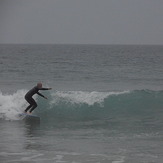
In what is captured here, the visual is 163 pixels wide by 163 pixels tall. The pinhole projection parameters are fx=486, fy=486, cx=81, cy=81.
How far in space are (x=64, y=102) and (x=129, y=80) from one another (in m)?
12.6

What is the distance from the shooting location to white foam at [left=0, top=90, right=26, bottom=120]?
68.7 ft

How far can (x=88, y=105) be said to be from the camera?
75.2 ft

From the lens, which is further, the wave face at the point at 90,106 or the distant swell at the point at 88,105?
the distant swell at the point at 88,105

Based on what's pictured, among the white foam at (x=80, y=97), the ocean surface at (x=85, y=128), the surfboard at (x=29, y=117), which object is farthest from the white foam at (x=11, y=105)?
the white foam at (x=80, y=97)

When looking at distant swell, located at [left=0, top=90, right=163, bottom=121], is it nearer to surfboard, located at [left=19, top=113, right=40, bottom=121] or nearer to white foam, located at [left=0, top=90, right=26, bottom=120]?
white foam, located at [left=0, top=90, right=26, bottom=120]

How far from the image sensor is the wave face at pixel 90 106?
21.3 meters

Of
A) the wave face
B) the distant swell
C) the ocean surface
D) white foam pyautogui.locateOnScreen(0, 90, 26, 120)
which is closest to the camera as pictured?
the ocean surface

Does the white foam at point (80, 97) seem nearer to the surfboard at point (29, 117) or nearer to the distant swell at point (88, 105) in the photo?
the distant swell at point (88, 105)

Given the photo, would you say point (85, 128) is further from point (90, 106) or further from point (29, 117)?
point (90, 106)

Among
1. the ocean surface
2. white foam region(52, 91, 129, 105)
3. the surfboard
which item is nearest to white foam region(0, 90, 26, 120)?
the ocean surface

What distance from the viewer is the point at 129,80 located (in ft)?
115

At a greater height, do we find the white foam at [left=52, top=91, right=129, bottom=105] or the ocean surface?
the white foam at [left=52, top=91, right=129, bottom=105]

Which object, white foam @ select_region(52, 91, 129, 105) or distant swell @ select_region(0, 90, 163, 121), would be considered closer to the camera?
distant swell @ select_region(0, 90, 163, 121)

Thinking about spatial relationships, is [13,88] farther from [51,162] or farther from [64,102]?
[51,162]
